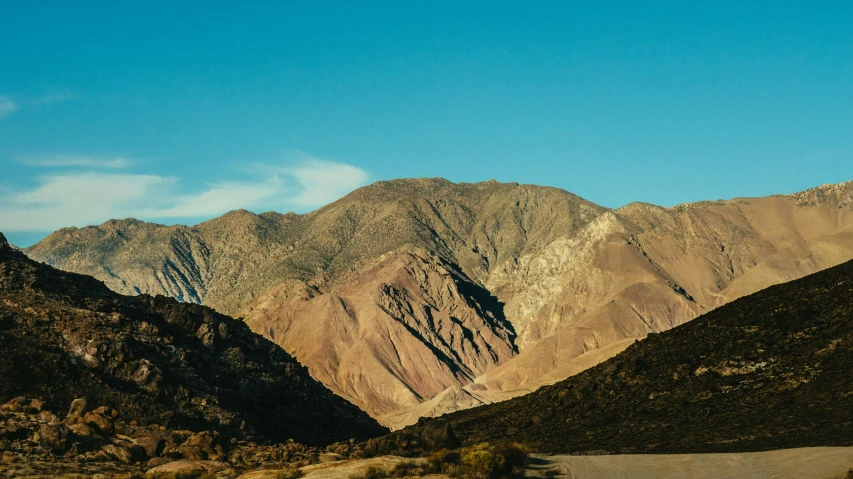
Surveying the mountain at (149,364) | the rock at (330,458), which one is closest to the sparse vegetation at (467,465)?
the rock at (330,458)

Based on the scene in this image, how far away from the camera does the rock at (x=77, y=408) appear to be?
4443 cm

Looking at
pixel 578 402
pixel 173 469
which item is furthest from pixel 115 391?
pixel 578 402

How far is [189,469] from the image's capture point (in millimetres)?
37656

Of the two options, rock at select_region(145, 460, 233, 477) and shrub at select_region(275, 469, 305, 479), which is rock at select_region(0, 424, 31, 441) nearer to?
rock at select_region(145, 460, 233, 477)

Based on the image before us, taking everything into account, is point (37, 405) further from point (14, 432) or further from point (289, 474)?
point (289, 474)

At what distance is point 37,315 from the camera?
56312 millimetres

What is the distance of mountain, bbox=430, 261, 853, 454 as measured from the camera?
1539 inches

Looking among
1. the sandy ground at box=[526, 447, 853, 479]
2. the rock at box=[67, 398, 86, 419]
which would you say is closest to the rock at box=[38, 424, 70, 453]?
the rock at box=[67, 398, 86, 419]

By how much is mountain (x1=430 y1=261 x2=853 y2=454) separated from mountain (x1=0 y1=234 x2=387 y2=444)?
15.8 metres

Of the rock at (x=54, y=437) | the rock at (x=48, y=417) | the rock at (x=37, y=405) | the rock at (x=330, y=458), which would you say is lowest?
the rock at (x=330, y=458)

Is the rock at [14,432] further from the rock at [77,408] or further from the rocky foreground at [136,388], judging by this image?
the rock at [77,408]

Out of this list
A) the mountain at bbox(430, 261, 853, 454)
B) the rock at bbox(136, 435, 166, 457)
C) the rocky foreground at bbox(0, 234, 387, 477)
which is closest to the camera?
the mountain at bbox(430, 261, 853, 454)

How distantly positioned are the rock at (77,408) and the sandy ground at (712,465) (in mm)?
22741

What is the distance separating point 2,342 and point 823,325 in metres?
43.9
